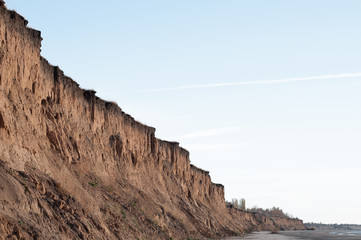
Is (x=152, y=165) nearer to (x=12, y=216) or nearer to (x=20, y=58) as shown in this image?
(x=20, y=58)

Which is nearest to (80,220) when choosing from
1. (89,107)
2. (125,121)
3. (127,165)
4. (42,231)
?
(42,231)

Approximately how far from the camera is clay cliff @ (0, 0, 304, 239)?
2322 centimetres

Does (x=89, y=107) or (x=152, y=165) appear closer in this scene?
(x=89, y=107)

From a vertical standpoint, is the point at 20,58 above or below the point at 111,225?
above

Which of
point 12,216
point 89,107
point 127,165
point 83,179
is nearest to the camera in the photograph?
point 12,216

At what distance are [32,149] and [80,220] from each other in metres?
5.20

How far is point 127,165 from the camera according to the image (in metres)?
47.5

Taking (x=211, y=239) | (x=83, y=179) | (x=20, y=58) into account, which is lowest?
(x=211, y=239)

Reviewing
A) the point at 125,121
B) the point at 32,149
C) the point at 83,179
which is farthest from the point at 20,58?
the point at 125,121

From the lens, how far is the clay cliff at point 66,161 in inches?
914

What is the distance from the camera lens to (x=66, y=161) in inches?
1314

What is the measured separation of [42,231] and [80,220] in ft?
16.2

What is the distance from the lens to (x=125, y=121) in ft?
166

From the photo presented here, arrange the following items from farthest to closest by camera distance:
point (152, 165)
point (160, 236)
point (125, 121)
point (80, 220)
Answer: point (152, 165), point (125, 121), point (160, 236), point (80, 220)
